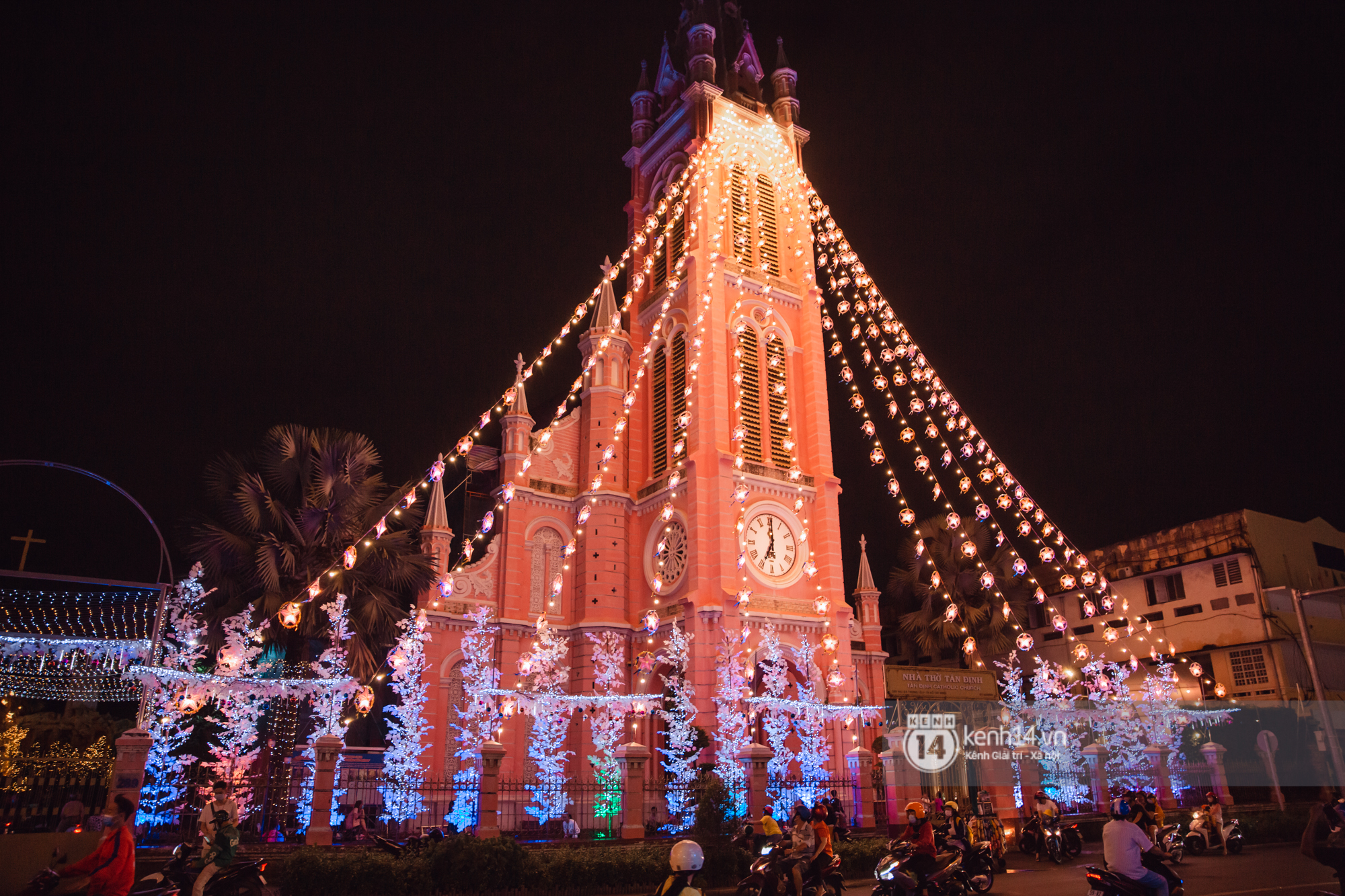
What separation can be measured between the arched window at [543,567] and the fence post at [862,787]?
39.1 feet

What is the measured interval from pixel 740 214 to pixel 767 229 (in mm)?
1464

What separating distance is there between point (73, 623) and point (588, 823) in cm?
1509

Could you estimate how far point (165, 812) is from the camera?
17719mm

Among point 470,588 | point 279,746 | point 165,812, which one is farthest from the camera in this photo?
point 470,588

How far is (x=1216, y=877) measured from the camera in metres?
15.7

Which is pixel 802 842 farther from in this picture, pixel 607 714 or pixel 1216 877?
pixel 607 714

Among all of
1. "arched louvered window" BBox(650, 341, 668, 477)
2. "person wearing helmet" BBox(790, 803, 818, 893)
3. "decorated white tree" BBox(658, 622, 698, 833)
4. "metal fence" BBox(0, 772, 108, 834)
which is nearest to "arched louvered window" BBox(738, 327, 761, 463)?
"arched louvered window" BBox(650, 341, 668, 477)

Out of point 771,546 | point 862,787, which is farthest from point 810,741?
point 771,546

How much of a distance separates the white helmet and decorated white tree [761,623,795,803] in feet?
63.0

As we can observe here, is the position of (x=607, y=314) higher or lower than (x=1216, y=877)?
higher

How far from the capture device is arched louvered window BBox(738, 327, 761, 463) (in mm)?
32188

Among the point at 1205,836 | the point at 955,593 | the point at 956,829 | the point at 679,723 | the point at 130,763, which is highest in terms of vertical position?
the point at 955,593

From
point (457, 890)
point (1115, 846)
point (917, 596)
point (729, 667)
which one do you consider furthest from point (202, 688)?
point (917, 596)

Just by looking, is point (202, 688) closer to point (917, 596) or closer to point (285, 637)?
point (285, 637)
